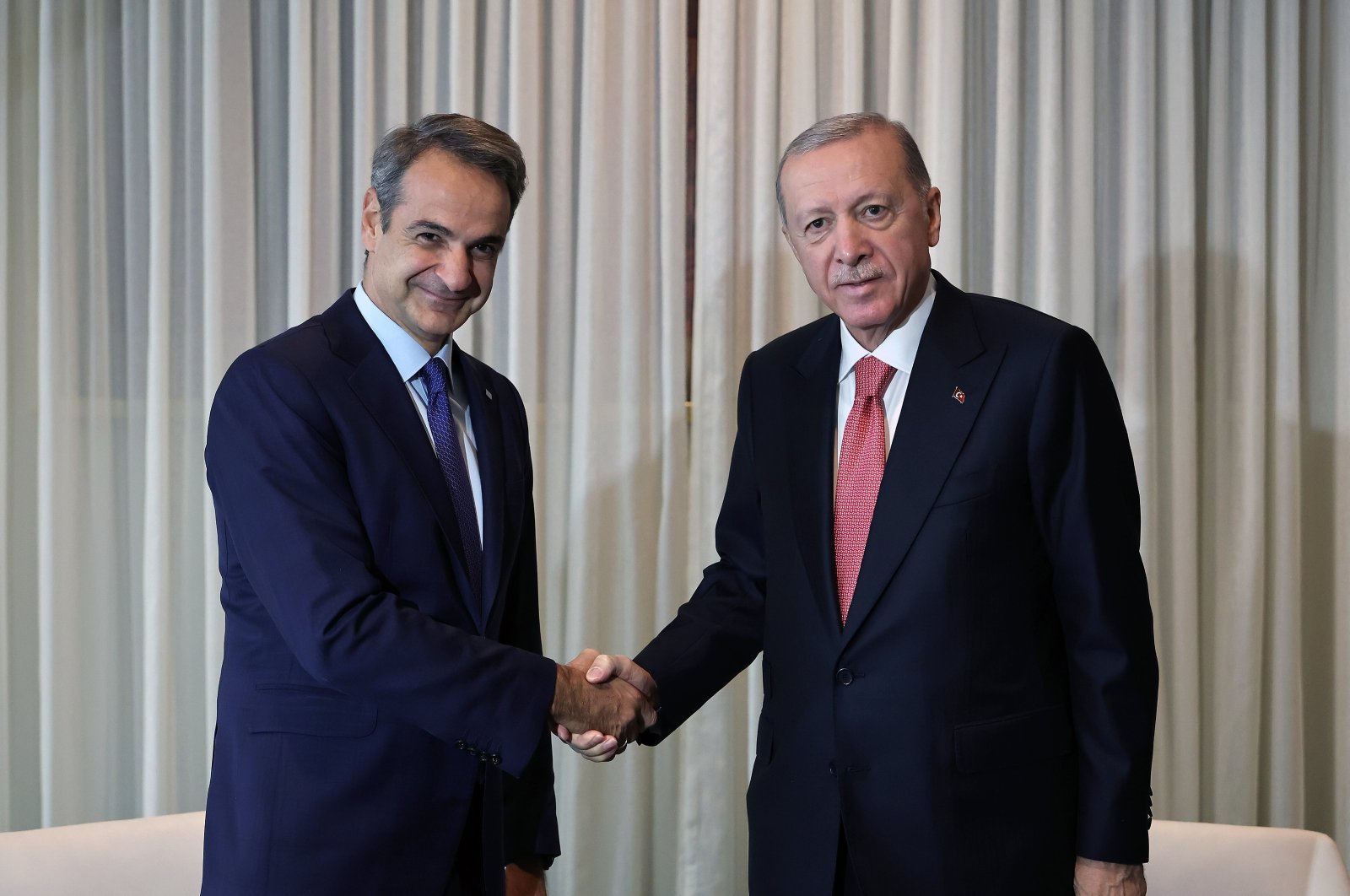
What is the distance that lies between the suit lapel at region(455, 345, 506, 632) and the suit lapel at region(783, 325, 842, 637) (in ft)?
1.70

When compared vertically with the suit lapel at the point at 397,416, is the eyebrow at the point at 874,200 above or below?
above

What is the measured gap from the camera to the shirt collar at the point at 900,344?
2096 millimetres

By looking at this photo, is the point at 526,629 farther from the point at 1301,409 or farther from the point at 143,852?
the point at 1301,409

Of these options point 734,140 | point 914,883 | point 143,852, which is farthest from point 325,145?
point 914,883

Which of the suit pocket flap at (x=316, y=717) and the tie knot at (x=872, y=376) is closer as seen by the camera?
the suit pocket flap at (x=316, y=717)

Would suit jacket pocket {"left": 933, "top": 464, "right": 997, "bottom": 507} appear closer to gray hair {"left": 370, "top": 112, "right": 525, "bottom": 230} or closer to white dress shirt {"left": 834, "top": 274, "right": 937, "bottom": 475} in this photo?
white dress shirt {"left": 834, "top": 274, "right": 937, "bottom": 475}

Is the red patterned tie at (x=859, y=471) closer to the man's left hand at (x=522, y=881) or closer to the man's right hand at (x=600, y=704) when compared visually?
the man's right hand at (x=600, y=704)

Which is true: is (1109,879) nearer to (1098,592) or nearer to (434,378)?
(1098,592)

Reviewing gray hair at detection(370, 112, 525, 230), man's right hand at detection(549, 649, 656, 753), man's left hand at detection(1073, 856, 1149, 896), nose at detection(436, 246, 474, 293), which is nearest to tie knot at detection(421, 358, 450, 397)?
nose at detection(436, 246, 474, 293)

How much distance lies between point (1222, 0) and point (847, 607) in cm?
236

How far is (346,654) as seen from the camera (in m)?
1.79

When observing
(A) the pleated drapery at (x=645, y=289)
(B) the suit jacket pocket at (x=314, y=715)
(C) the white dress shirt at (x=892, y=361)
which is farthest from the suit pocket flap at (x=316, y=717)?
(A) the pleated drapery at (x=645, y=289)

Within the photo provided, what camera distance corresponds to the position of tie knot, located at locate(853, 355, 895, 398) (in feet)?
6.88

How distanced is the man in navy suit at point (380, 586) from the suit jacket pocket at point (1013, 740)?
676 mm
